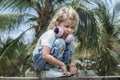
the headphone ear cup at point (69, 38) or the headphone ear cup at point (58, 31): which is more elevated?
the headphone ear cup at point (58, 31)

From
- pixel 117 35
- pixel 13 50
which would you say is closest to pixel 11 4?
pixel 13 50

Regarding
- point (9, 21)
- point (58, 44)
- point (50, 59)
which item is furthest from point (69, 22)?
point (9, 21)

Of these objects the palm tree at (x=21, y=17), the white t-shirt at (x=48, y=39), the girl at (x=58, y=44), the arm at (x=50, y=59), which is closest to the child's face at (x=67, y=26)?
the girl at (x=58, y=44)

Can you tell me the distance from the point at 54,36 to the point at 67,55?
0.23 meters

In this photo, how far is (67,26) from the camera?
2.92m

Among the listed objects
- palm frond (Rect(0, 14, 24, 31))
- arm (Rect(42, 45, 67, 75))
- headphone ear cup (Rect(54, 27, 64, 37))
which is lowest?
arm (Rect(42, 45, 67, 75))

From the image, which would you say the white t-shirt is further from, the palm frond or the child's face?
the palm frond

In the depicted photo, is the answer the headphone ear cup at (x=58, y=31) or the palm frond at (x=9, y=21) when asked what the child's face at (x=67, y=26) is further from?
the palm frond at (x=9, y=21)

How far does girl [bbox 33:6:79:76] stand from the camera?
279 centimetres

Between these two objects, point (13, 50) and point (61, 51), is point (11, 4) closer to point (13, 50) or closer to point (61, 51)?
point (13, 50)

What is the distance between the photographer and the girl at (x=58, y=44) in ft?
9.14

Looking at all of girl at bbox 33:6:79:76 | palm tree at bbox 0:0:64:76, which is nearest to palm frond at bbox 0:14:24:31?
palm tree at bbox 0:0:64:76

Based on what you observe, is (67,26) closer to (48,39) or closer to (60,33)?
(60,33)

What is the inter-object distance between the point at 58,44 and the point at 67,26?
0.18 metres
